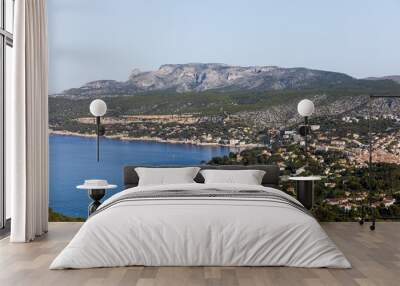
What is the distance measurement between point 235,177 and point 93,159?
2.37 meters

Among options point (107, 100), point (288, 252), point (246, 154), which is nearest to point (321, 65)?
point (246, 154)

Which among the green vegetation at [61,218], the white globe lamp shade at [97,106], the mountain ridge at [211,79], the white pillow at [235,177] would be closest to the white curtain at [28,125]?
the white globe lamp shade at [97,106]

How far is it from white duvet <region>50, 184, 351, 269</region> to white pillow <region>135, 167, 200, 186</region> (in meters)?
2.13

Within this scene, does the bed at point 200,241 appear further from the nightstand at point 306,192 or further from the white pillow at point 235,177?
the nightstand at point 306,192

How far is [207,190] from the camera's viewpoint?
231 inches

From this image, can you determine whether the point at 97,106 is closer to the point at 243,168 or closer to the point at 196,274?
the point at 243,168

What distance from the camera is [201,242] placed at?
4.84 m

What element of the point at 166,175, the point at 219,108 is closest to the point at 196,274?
the point at 166,175

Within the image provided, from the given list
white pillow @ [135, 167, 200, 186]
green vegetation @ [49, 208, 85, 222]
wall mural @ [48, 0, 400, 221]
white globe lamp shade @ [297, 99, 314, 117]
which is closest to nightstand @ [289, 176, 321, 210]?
wall mural @ [48, 0, 400, 221]

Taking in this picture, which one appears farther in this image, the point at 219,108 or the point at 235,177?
the point at 219,108

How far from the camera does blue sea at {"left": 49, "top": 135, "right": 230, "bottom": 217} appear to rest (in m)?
8.33

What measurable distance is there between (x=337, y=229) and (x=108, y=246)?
3.26 metres

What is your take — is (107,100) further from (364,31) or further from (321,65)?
(364,31)

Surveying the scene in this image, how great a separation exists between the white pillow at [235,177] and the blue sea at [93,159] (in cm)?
125
